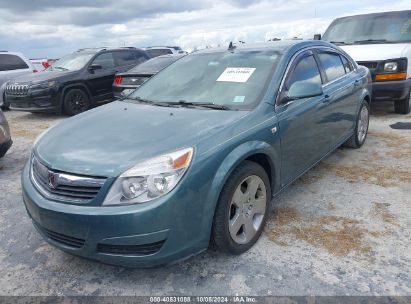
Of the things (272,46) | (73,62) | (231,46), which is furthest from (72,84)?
(272,46)

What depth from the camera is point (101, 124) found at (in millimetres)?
3006

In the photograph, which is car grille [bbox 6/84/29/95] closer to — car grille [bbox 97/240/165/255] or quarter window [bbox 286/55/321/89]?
quarter window [bbox 286/55/321/89]

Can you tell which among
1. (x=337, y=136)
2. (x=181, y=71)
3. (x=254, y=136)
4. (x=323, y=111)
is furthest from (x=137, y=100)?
(x=337, y=136)

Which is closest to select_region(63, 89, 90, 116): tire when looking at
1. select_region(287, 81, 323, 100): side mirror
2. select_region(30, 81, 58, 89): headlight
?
select_region(30, 81, 58, 89): headlight

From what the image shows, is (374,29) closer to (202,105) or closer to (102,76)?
(202,105)

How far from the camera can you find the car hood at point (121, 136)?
236 centimetres

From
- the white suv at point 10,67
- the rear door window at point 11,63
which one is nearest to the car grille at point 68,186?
the white suv at point 10,67

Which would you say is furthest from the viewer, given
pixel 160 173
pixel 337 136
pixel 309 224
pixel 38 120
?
pixel 38 120

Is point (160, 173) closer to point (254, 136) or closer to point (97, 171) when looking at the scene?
point (97, 171)

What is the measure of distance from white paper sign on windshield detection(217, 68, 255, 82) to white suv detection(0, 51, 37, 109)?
8.66 metres

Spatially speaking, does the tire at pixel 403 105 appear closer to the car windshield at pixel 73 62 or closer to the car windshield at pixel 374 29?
the car windshield at pixel 374 29

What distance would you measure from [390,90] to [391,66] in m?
0.43

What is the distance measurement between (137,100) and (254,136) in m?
1.44

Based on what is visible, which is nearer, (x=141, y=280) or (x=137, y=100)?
(x=141, y=280)
